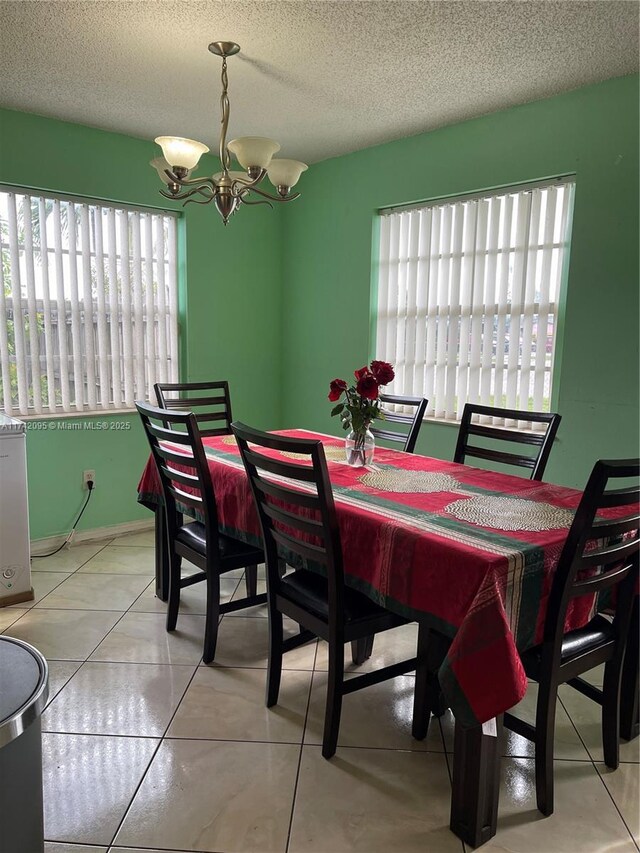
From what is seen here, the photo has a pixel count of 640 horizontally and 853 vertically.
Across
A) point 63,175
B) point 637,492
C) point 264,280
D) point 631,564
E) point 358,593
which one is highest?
point 63,175

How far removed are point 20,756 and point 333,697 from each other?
1110 mm

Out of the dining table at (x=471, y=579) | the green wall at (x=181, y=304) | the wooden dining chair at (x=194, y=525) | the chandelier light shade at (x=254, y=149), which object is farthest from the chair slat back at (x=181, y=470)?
the green wall at (x=181, y=304)

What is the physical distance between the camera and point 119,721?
6.63ft

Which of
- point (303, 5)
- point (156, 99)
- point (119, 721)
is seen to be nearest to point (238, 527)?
point (119, 721)

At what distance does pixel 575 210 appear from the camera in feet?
9.68

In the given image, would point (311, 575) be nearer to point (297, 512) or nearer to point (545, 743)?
point (297, 512)

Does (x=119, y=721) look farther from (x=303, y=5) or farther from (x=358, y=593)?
(x=303, y=5)

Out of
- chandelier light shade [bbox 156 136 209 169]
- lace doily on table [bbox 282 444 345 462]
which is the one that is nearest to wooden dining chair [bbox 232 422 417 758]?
lace doily on table [bbox 282 444 345 462]

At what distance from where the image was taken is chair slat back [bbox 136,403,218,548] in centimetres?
219

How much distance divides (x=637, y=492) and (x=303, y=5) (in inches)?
78.8

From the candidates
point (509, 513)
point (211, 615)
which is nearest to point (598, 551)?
point (509, 513)

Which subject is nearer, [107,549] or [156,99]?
[156,99]

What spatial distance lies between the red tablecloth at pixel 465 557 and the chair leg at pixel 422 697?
28 centimetres

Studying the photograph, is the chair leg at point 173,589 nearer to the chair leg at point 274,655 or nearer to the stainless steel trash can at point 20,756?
the chair leg at point 274,655
